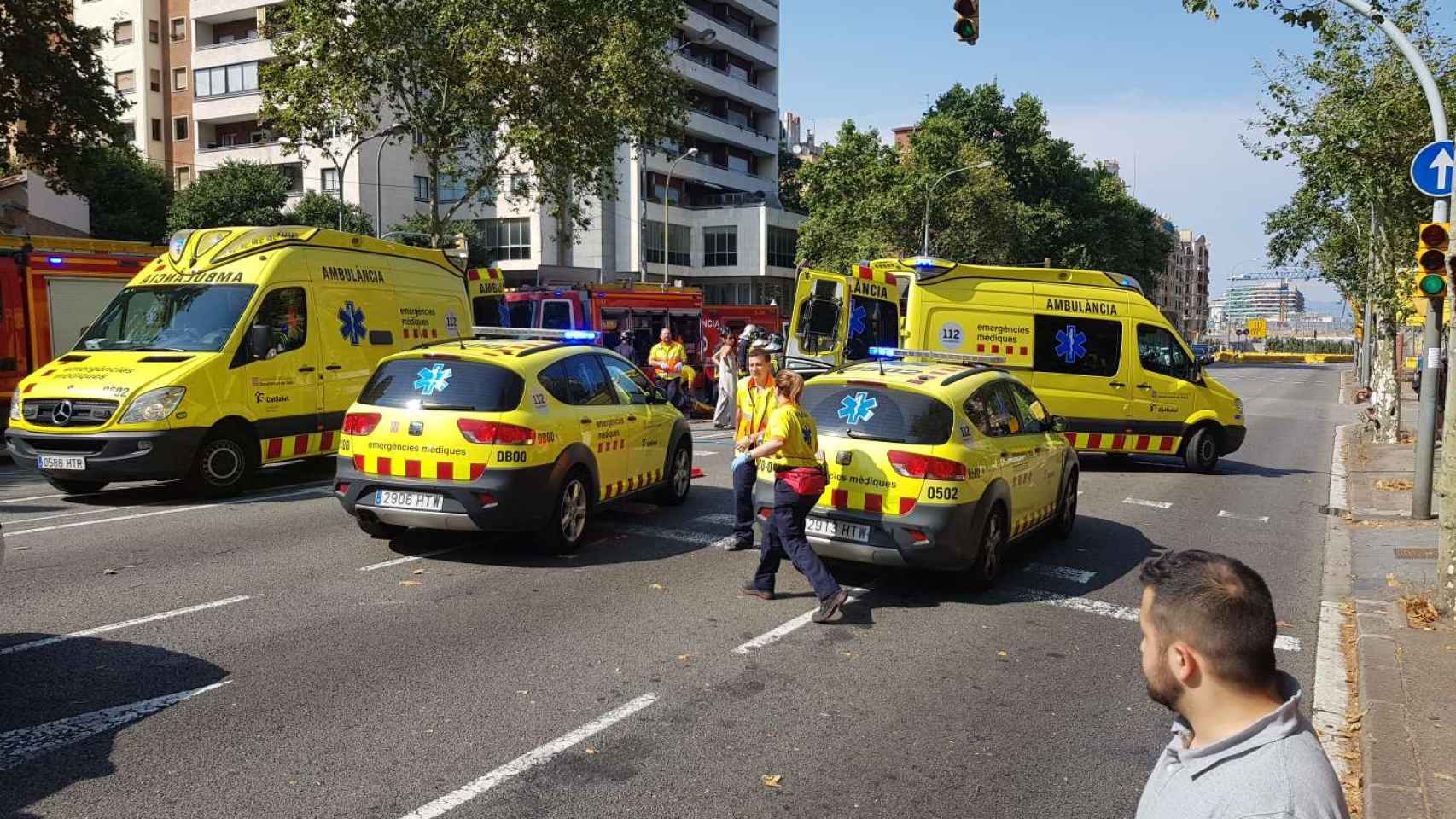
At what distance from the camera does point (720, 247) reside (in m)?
62.5

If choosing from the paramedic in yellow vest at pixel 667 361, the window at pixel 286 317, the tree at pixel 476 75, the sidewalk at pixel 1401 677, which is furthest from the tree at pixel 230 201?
the sidewalk at pixel 1401 677

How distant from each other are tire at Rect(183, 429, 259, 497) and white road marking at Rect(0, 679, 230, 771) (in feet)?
20.0

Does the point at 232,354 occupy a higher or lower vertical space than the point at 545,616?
higher

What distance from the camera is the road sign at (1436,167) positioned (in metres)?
10.2

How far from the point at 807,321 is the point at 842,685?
46.9 ft

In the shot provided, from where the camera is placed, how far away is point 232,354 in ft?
35.8

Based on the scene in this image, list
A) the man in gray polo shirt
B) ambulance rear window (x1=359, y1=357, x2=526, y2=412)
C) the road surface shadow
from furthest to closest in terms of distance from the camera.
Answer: ambulance rear window (x1=359, y1=357, x2=526, y2=412) < the road surface shadow < the man in gray polo shirt

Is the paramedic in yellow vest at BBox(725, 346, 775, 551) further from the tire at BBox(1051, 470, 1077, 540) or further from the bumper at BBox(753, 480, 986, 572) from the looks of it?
the tire at BBox(1051, 470, 1077, 540)

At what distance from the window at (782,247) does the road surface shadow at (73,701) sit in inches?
2258

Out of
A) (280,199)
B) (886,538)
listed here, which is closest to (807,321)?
A: (886,538)

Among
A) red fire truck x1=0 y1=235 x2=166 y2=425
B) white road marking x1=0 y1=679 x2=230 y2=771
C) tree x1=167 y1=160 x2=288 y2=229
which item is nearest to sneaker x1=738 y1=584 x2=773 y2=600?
white road marking x1=0 y1=679 x2=230 y2=771

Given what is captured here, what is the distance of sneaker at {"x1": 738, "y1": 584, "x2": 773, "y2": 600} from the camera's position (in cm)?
744

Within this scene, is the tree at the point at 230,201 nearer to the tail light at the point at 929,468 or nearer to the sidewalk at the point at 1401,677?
the tail light at the point at 929,468

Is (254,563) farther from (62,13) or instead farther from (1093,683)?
(62,13)
